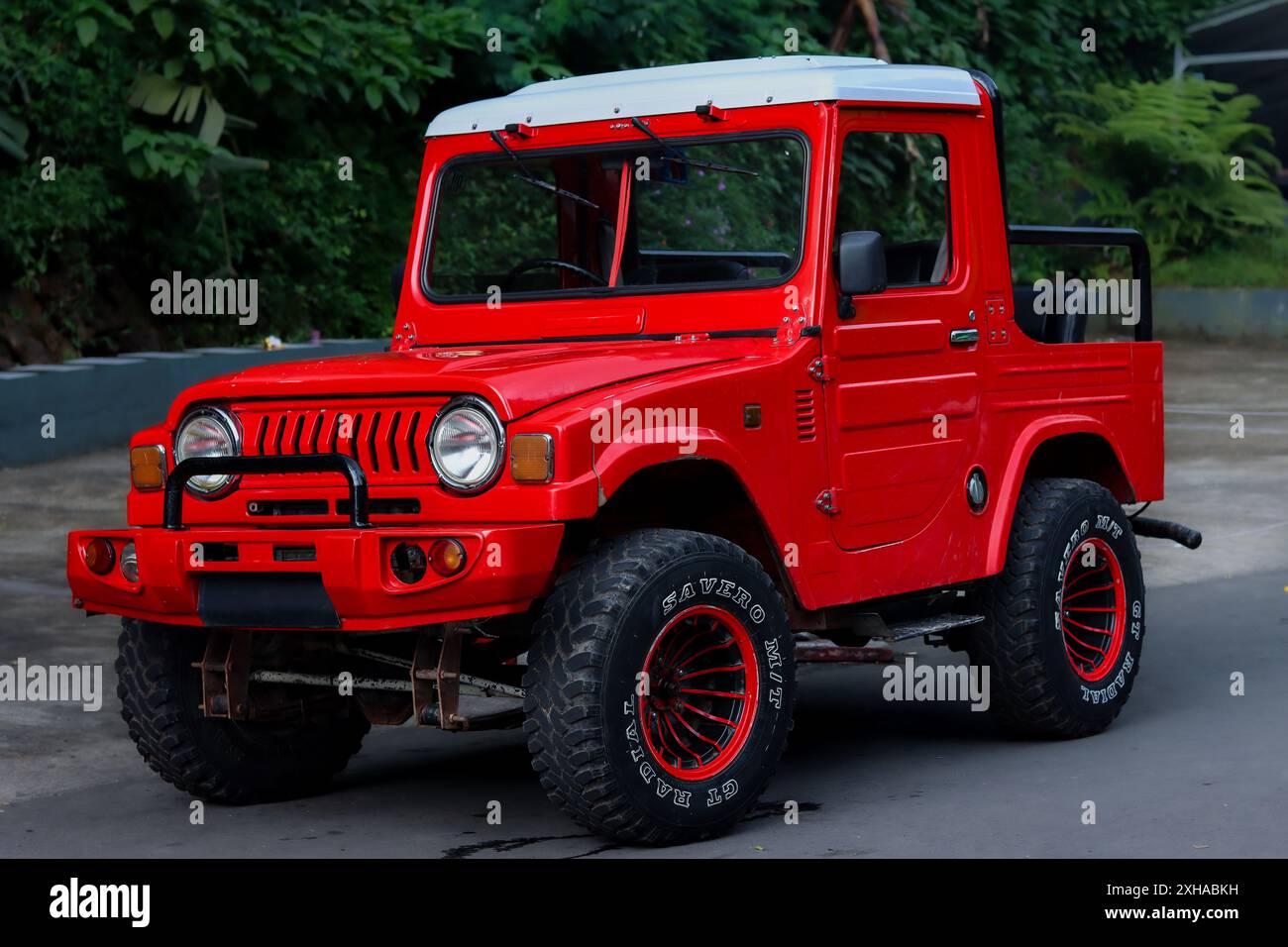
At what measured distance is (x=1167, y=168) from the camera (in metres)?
27.5

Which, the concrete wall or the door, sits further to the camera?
the concrete wall

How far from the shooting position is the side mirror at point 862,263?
6.69 metres

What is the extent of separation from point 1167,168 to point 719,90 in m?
21.6

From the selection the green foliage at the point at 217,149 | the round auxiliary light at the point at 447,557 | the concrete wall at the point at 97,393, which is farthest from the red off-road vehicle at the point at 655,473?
the green foliage at the point at 217,149

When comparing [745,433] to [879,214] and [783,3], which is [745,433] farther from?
[783,3]

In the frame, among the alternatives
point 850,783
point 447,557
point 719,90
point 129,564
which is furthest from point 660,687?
point 719,90

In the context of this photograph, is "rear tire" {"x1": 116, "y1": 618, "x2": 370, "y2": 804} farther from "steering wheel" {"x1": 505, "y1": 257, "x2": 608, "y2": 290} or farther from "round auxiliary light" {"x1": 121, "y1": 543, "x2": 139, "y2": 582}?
"steering wheel" {"x1": 505, "y1": 257, "x2": 608, "y2": 290}

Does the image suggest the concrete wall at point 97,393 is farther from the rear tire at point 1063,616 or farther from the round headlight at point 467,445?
the round headlight at point 467,445

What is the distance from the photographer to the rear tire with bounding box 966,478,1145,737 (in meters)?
7.52

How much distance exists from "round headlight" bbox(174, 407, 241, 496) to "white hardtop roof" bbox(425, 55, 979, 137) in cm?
176

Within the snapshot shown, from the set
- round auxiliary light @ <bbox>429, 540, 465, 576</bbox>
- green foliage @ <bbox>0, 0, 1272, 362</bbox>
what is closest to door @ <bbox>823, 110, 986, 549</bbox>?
round auxiliary light @ <bbox>429, 540, 465, 576</bbox>

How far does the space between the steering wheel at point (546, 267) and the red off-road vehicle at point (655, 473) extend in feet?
0.04

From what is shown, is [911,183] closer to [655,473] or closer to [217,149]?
[655,473]

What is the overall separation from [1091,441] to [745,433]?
7.66 feet
